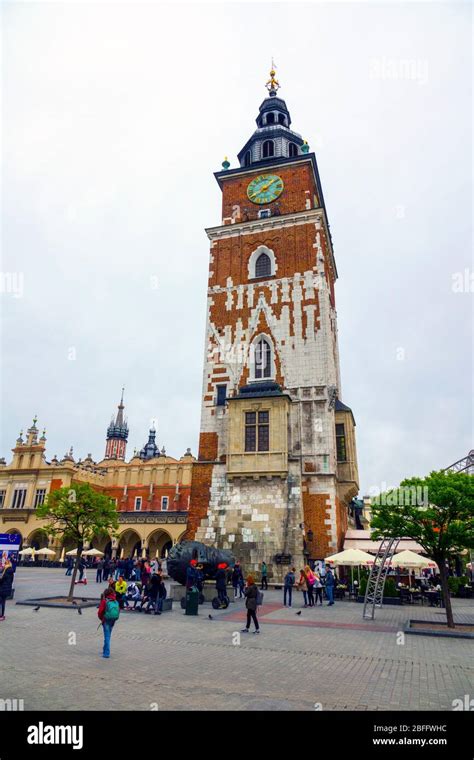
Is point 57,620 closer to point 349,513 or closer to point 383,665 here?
point 383,665

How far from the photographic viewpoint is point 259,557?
2577 cm

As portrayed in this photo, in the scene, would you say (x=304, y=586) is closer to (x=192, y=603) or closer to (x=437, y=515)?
(x=192, y=603)

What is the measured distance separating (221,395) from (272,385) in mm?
3837

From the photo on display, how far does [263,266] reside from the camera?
3400 cm

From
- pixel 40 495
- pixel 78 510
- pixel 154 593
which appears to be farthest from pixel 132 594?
pixel 40 495

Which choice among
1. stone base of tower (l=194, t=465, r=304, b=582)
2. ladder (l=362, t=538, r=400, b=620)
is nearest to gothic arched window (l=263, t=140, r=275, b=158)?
stone base of tower (l=194, t=465, r=304, b=582)

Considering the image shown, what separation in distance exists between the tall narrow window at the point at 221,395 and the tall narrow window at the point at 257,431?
2.91 metres

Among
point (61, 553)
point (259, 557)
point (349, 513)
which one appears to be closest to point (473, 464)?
point (349, 513)

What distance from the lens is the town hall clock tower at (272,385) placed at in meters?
26.6

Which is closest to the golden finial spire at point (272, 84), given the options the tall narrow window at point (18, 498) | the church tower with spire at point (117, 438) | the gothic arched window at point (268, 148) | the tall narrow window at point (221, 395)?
the gothic arched window at point (268, 148)

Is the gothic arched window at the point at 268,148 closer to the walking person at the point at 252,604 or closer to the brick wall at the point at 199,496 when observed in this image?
the brick wall at the point at 199,496

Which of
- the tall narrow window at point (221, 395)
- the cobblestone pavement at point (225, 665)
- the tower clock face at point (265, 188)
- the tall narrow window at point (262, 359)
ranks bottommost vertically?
the cobblestone pavement at point (225, 665)
